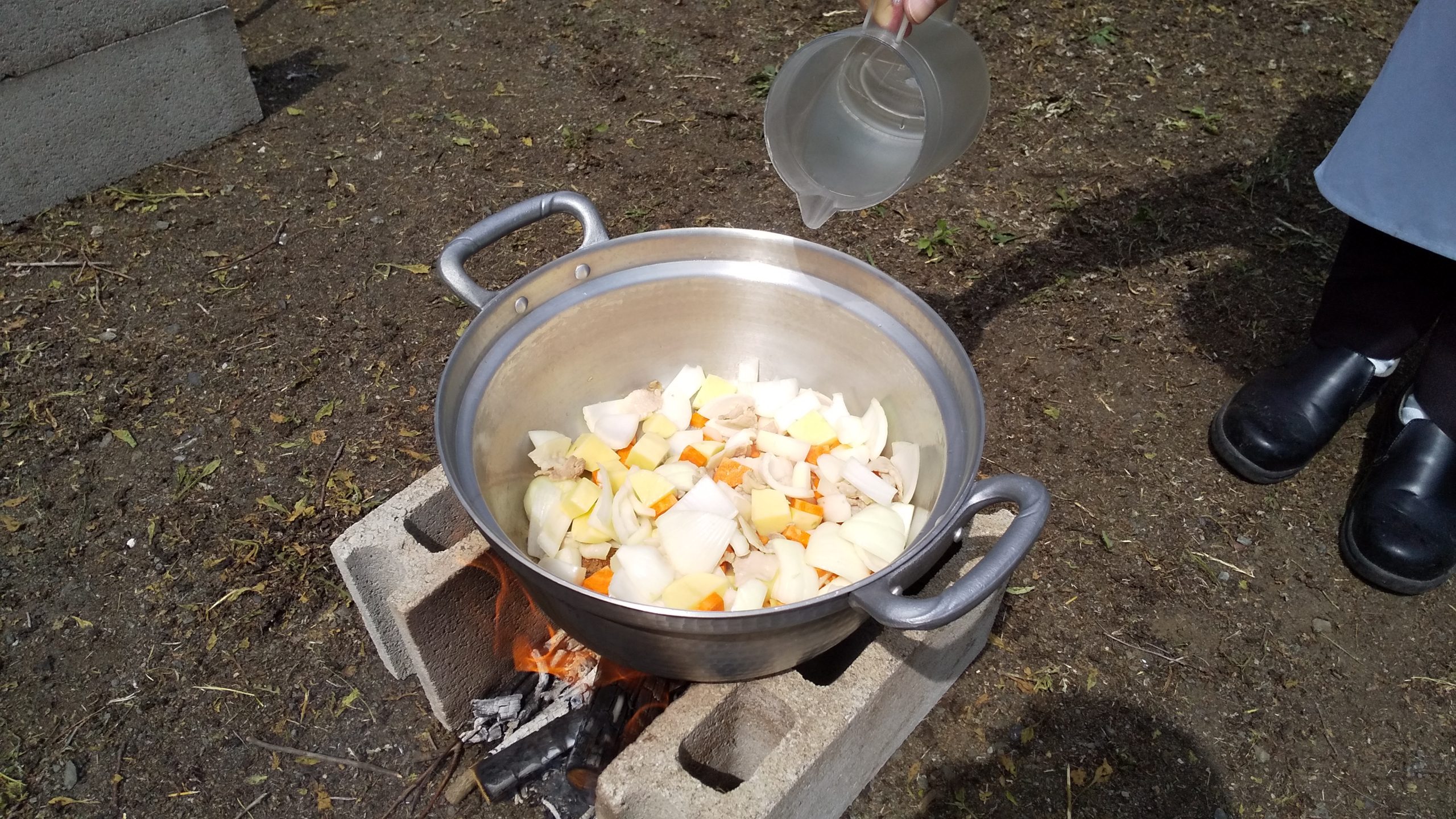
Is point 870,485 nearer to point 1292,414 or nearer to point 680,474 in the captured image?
point 680,474

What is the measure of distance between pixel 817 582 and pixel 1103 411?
145 centimetres

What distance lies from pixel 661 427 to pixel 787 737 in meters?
0.61

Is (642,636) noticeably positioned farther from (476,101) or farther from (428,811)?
(476,101)

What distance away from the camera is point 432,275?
119 inches

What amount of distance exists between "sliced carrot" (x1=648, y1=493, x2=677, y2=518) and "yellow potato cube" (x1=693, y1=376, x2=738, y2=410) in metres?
0.27

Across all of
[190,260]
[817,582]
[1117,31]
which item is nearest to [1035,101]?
[1117,31]

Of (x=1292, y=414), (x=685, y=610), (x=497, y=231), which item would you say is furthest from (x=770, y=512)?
(x=1292, y=414)

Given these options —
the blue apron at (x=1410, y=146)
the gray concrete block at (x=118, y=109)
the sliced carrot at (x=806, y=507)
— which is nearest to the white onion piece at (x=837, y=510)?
the sliced carrot at (x=806, y=507)

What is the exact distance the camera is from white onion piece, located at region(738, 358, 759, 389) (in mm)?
1978

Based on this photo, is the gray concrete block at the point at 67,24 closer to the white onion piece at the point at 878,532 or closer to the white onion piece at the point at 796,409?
the white onion piece at the point at 796,409

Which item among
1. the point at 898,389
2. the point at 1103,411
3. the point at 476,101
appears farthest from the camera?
the point at 476,101

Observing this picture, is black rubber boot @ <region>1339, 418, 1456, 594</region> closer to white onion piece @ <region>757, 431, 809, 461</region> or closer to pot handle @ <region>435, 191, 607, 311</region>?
white onion piece @ <region>757, 431, 809, 461</region>

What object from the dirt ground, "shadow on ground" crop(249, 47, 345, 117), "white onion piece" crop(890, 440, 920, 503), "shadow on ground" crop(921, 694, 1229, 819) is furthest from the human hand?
"shadow on ground" crop(249, 47, 345, 117)

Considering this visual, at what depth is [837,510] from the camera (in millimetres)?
1730
